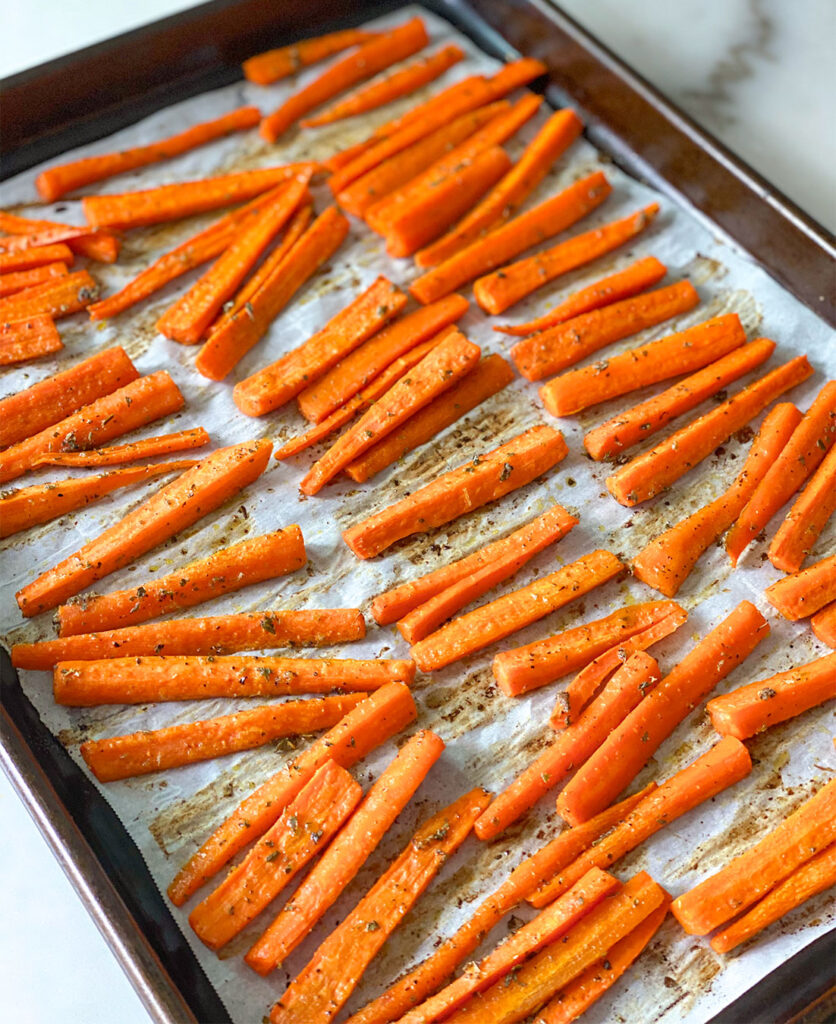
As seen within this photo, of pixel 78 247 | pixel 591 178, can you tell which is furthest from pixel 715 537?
pixel 78 247

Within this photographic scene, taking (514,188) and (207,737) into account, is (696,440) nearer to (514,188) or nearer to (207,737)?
(514,188)

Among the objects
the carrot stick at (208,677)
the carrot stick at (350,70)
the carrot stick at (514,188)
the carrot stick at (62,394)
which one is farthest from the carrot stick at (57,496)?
the carrot stick at (350,70)

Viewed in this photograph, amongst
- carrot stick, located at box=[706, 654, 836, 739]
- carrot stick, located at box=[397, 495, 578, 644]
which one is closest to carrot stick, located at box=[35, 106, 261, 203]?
carrot stick, located at box=[397, 495, 578, 644]

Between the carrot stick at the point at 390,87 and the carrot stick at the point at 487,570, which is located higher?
the carrot stick at the point at 390,87

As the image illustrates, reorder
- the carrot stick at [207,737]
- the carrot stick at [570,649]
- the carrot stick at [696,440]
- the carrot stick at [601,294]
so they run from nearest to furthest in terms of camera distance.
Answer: the carrot stick at [207,737], the carrot stick at [570,649], the carrot stick at [696,440], the carrot stick at [601,294]

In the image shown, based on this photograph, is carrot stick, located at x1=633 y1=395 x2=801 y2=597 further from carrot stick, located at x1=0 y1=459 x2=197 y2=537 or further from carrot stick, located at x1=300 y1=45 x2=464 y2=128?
carrot stick, located at x1=300 y1=45 x2=464 y2=128

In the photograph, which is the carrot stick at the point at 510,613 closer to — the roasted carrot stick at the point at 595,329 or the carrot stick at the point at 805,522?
the carrot stick at the point at 805,522

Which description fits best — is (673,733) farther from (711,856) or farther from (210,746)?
(210,746)
